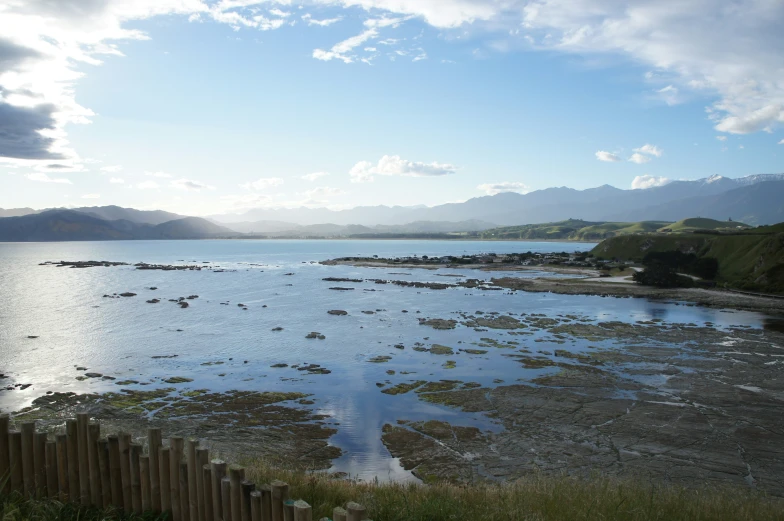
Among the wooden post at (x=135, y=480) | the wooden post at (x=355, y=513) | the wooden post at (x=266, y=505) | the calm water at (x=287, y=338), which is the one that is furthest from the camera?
the calm water at (x=287, y=338)

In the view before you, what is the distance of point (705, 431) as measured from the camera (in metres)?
18.7

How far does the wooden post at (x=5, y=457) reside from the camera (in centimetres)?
789

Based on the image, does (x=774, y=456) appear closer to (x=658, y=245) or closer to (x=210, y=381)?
(x=210, y=381)

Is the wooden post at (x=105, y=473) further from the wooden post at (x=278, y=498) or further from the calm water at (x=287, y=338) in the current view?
the calm water at (x=287, y=338)

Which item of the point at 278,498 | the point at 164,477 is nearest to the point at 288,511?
the point at 278,498

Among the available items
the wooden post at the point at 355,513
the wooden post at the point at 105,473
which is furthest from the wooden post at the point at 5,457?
the wooden post at the point at 355,513

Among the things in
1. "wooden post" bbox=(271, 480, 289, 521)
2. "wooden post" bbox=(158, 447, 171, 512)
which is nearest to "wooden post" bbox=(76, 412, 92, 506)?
"wooden post" bbox=(158, 447, 171, 512)

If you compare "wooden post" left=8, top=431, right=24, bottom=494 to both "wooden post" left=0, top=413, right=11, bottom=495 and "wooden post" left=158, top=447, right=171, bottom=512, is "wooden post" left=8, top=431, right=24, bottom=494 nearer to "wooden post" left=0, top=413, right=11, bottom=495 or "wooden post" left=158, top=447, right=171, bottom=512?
"wooden post" left=0, top=413, right=11, bottom=495

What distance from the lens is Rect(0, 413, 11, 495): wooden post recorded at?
25.9 feet

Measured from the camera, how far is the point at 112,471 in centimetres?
780

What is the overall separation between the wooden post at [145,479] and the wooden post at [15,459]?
2.09 m

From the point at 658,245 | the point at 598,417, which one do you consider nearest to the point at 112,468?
the point at 598,417

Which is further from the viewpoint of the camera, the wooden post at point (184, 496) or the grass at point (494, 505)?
the grass at point (494, 505)

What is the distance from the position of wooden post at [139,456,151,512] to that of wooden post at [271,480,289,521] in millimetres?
2659
